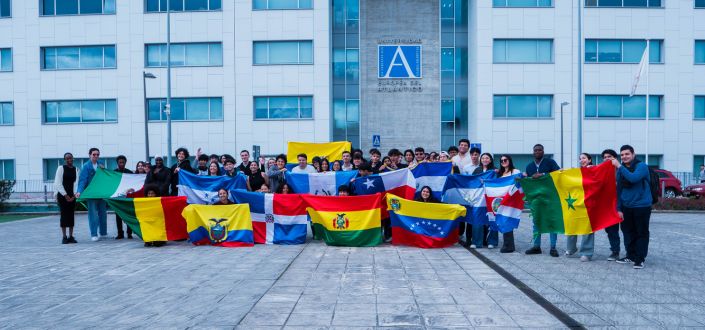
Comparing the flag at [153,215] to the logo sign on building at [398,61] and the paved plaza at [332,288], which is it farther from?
the logo sign on building at [398,61]

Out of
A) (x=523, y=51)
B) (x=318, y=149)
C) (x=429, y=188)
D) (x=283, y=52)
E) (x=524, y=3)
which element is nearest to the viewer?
(x=429, y=188)

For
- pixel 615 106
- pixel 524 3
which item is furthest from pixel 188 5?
pixel 615 106

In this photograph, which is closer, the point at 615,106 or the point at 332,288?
the point at 332,288

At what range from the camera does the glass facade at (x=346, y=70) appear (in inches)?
1396

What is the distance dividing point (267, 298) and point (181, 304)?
41.5 inches

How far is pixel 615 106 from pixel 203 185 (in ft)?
96.5

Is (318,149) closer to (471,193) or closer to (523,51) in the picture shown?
(471,193)

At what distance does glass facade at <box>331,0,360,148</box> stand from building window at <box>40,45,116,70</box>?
47.9 ft

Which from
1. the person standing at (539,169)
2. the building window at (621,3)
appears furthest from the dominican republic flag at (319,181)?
the building window at (621,3)

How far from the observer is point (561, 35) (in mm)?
33438

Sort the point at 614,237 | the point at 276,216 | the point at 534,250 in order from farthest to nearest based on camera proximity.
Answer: the point at 276,216 → the point at 534,250 → the point at 614,237

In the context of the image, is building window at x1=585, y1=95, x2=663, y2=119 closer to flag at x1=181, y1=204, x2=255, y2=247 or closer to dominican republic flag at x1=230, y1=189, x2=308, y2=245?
dominican republic flag at x1=230, y1=189, x2=308, y2=245

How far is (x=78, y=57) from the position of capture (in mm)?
35156

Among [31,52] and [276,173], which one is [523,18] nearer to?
[276,173]
